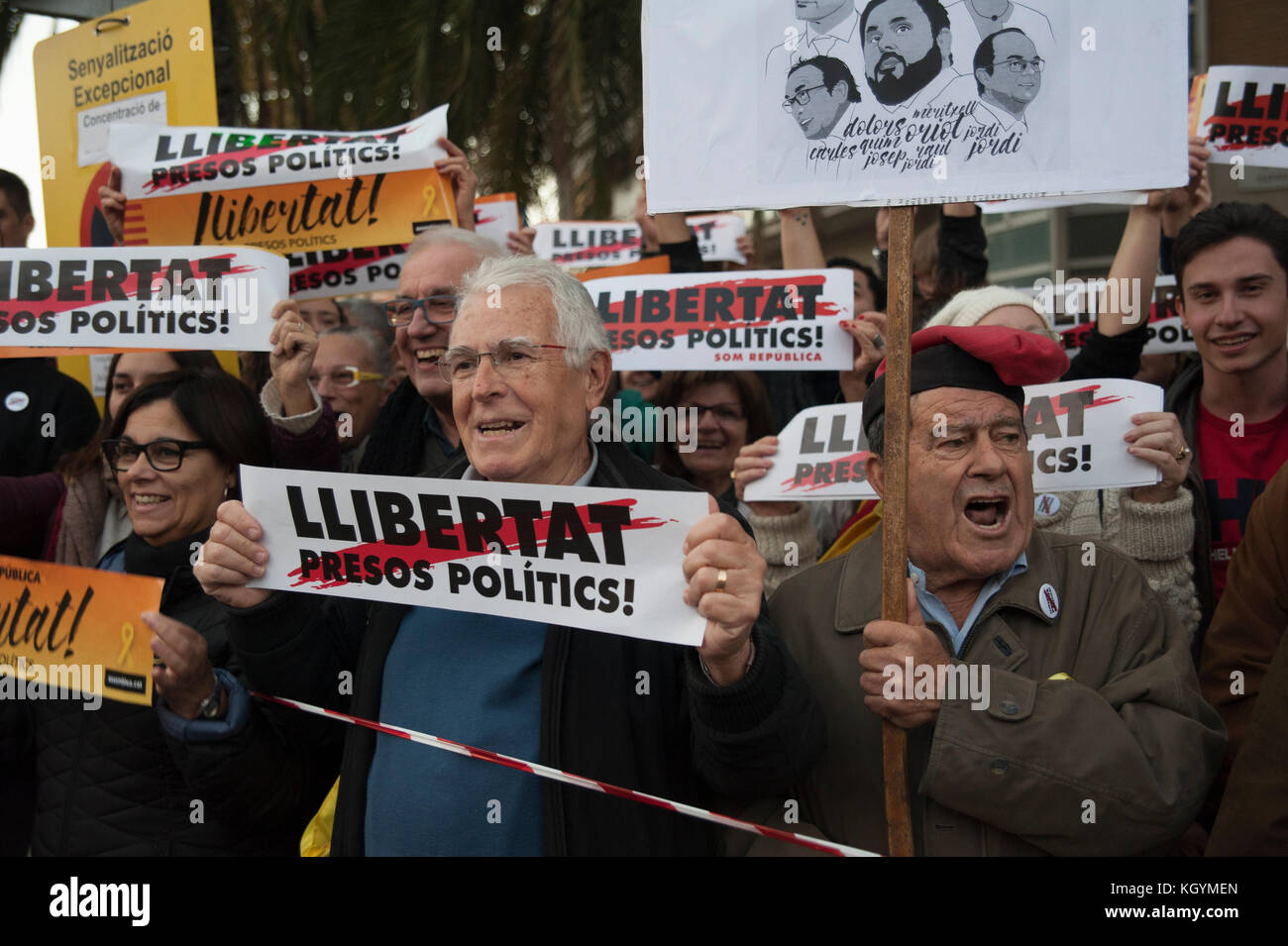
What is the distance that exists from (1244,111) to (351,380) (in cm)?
374

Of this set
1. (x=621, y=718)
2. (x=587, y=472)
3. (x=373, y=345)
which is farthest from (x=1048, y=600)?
(x=373, y=345)

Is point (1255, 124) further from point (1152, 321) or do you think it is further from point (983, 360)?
point (983, 360)

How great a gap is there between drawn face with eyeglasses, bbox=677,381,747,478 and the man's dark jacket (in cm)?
168

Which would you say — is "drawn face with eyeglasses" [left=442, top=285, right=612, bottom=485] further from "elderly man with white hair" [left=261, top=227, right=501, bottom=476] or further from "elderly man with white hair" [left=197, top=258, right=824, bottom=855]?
"elderly man with white hair" [left=261, top=227, right=501, bottom=476]

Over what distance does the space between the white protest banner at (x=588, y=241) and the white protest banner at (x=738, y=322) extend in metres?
2.30

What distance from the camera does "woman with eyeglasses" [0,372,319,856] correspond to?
2830 mm

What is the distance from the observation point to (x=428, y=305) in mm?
3820

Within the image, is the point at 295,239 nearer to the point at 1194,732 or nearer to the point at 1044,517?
the point at 1044,517

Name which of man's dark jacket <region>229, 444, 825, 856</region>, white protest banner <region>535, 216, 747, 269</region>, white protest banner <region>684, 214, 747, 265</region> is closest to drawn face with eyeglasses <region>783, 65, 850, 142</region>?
man's dark jacket <region>229, 444, 825, 856</region>

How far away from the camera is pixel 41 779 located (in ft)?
10.4

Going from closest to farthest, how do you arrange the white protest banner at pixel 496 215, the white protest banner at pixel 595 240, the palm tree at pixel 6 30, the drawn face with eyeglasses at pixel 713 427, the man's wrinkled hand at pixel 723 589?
the man's wrinkled hand at pixel 723 589 < the drawn face with eyeglasses at pixel 713 427 < the white protest banner at pixel 496 215 < the white protest banner at pixel 595 240 < the palm tree at pixel 6 30

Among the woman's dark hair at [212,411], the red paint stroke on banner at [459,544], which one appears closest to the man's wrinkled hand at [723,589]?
the red paint stroke on banner at [459,544]

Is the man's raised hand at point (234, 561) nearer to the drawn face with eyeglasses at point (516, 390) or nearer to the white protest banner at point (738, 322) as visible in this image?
the drawn face with eyeglasses at point (516, 390)

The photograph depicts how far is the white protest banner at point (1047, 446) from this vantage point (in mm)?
3355
